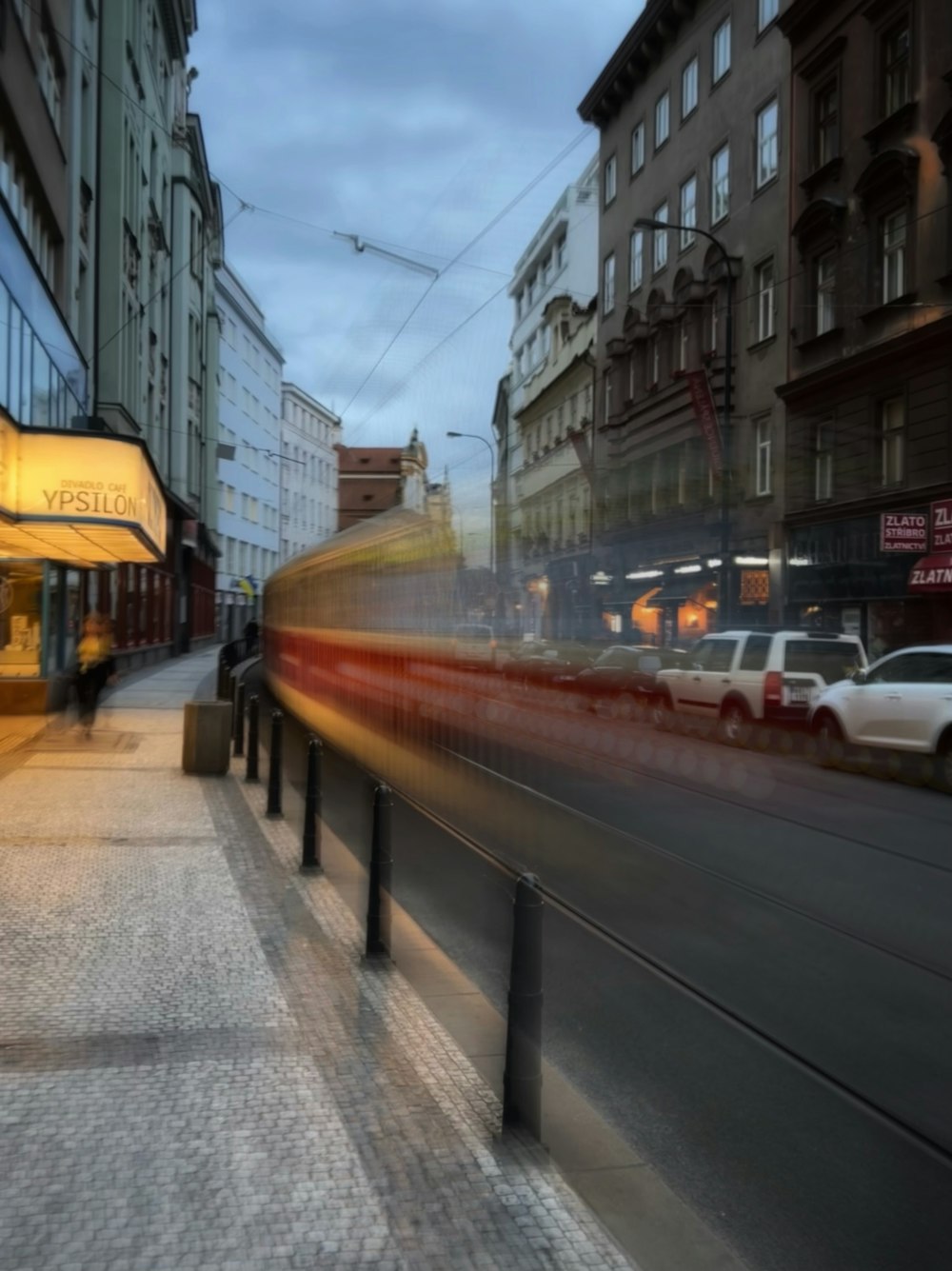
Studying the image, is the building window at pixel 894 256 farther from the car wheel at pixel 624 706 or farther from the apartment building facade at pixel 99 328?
the apartment building facade at pixel 99 328

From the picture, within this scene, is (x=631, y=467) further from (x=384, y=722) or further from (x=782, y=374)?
(x=384, y=722)

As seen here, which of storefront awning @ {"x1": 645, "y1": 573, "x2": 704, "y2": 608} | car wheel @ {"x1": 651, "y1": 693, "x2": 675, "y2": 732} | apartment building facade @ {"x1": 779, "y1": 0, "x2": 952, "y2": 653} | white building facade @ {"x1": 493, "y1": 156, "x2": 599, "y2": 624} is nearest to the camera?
white building facade @ {"x1": 493, "y1": 156, "x2": 599, "y2": 624}

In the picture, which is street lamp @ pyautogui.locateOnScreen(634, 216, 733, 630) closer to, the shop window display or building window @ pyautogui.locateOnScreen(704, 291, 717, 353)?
building window @ pyautogui.locateOnScreen(704, 291, 717, 353)

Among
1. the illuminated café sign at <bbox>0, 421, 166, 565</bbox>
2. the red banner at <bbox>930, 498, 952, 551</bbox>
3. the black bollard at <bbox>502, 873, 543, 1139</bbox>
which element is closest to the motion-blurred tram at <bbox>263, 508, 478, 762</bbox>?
the illuminated café sign at <bbox>0, 421, 166, 565</bbox>

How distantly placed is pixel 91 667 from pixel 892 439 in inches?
474

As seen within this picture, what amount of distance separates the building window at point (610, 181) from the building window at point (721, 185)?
91.4 inches

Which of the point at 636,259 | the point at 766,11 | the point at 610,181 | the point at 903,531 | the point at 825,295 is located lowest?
the point at 903,531

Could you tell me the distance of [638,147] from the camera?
395 inches

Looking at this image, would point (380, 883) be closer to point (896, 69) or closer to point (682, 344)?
point (682, 344)

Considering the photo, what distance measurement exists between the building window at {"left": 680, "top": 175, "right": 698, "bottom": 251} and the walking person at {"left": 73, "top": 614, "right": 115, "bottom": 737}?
1034 cm

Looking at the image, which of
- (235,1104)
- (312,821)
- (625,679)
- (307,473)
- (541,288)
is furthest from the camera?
(307,473)

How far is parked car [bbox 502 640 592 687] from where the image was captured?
41.3 ft

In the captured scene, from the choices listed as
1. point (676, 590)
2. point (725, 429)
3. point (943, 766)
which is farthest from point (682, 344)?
point (943, 766)

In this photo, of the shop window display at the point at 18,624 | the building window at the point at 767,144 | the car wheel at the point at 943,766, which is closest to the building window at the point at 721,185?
the building window at the point at 767,144
